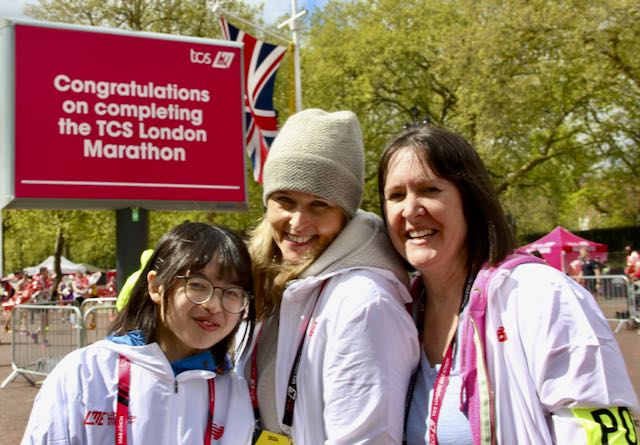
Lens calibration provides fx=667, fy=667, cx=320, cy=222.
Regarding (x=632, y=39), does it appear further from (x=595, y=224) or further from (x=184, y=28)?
(x=595, y=224)

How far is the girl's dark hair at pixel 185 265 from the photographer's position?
6.99 ft

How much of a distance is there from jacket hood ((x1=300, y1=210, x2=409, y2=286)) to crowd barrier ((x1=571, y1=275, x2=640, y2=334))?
473 inches

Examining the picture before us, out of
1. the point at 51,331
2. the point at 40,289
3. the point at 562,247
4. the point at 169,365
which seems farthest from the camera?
the point at 562,247

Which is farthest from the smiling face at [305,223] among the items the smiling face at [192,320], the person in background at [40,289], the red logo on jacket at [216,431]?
the person in background at [40,289]

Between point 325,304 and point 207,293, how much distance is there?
1.25 feet

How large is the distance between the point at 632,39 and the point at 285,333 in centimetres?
1840

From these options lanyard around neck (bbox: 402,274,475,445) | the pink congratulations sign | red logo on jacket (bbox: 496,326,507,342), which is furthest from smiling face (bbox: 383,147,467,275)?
the pink congratulations sign

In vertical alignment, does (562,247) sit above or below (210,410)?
above

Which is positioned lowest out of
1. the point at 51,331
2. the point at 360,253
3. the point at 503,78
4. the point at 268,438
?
the point at 51,331

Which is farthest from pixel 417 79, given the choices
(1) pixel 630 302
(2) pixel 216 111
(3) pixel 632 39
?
(2) pixel 216 111

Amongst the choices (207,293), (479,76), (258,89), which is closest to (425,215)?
(207,293)

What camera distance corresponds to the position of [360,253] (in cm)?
213

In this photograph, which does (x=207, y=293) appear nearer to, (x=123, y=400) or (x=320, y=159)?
(x=123, y=400)

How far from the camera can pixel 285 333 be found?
2.12m
